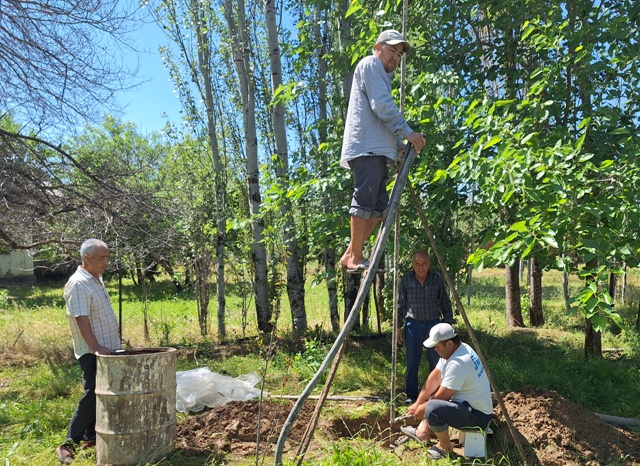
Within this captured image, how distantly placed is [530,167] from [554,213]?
0.44 m

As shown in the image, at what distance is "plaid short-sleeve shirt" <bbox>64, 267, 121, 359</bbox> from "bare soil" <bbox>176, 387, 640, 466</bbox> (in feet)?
3.78

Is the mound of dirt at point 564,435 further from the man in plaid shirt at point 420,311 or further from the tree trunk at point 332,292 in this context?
the tree trunk at point 332,292

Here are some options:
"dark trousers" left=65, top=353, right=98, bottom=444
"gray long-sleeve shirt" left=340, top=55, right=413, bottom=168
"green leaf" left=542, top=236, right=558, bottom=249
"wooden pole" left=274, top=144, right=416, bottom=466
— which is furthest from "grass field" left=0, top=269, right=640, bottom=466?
"green leaf" left=542, top=236, right=558, bottom=249

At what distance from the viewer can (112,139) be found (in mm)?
25703

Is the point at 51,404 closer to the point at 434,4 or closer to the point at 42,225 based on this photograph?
the point at 42,225

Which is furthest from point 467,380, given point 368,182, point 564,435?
point 368,182

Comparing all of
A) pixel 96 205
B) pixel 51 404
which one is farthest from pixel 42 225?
pixel 51 404

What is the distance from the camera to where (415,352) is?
5.60 metres

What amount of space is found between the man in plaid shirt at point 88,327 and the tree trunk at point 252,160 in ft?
14.7

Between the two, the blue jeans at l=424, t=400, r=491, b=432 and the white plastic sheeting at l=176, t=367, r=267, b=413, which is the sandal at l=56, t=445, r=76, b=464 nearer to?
the white plastic sheeting at l=176, t=367, r=267, b=413

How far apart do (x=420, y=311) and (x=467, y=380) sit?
1.39 meters

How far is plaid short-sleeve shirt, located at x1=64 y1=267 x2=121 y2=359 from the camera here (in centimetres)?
390

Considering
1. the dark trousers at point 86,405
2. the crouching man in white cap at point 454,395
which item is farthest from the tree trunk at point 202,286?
the crouching man in white cap at point 454,395

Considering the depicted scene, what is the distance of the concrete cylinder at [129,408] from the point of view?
3811 millimetres
